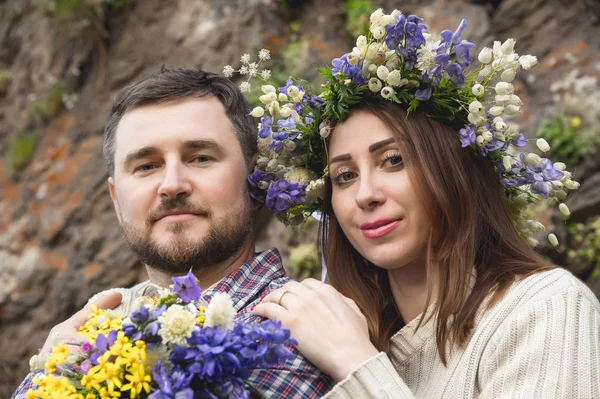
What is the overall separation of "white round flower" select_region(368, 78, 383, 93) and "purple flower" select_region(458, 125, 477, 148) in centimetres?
38

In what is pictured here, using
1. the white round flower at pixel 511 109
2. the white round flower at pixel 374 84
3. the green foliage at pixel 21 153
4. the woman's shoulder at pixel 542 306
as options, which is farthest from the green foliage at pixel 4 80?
the woman's shoulder at pixel 542 306

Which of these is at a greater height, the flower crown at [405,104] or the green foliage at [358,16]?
the green foliage at [358,16]

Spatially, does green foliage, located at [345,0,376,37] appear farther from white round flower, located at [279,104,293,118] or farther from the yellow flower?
the yellow flower

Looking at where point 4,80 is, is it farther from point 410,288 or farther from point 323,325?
point 323,325

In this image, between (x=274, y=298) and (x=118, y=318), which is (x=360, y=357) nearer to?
(x=274, y=298)

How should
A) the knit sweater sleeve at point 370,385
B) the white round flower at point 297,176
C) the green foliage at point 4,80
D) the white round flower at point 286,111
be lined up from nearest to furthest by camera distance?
the knit sweater sleeve at point 370,385 < the white round flower at point 286,111 < the white round flower at point 297,176 < the green foliage at point 4,80

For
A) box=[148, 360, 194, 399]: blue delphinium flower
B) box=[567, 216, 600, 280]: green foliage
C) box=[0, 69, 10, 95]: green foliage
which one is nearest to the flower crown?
box=[148, 360, 194, 399]: blue delphinium flower

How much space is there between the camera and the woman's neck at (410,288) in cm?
297

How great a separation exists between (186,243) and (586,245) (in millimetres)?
3879

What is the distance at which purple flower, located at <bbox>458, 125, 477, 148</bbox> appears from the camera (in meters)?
2.82

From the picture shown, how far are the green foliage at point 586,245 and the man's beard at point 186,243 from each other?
11.8 ft

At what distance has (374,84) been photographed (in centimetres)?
286

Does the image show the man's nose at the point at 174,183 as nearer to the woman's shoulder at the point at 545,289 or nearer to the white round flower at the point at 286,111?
the white round flower at the point at 286,111

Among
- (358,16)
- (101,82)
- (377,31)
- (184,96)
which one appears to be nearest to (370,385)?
(377,31)
